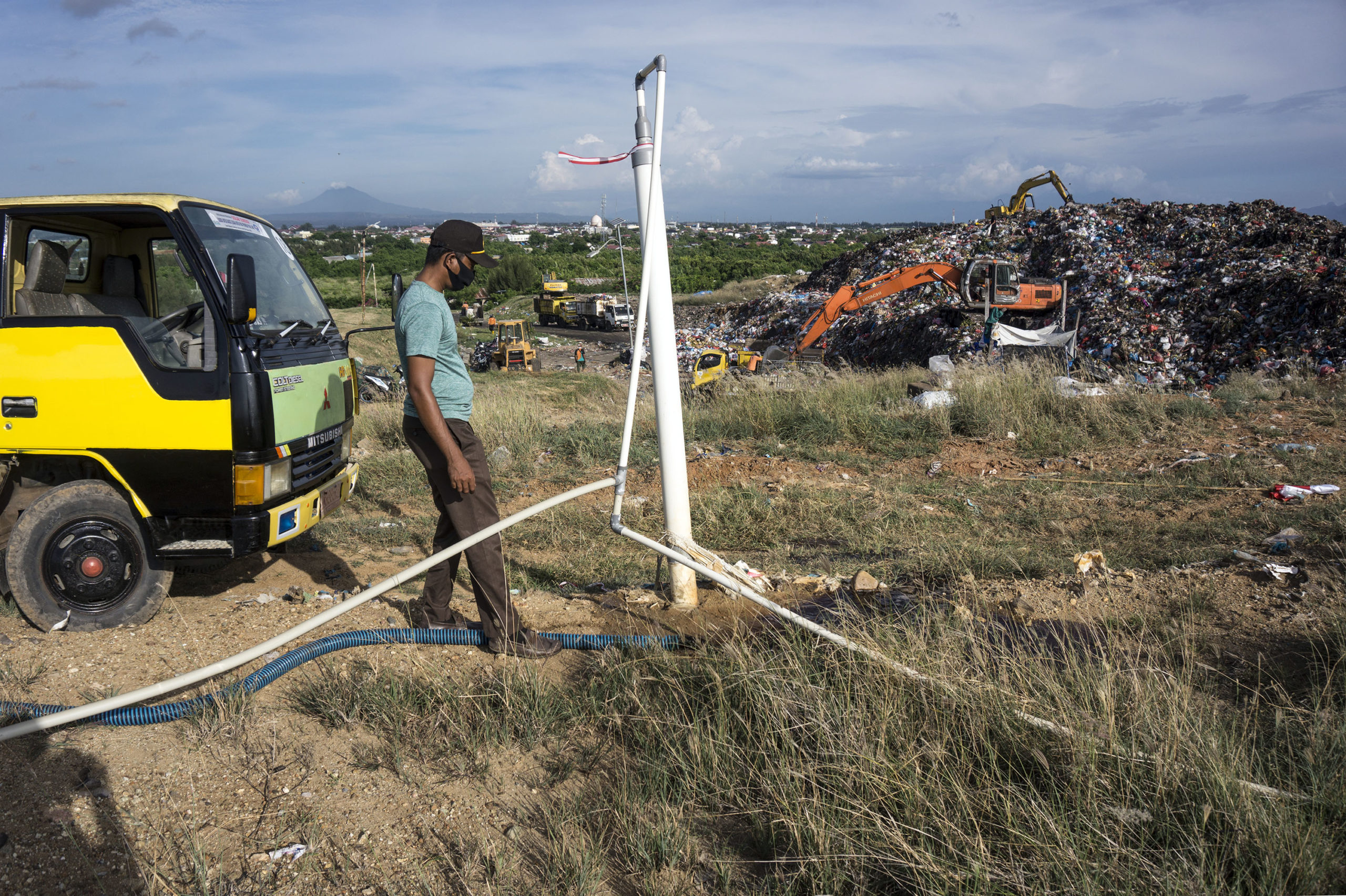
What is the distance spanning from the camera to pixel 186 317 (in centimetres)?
512

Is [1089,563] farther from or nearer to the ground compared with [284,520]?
nearer to the ground

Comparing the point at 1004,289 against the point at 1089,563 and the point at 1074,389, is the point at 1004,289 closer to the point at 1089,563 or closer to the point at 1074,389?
the point at 1074,389

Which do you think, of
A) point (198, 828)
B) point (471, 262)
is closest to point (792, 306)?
point (471, 262)

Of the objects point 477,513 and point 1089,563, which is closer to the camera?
point 477,513

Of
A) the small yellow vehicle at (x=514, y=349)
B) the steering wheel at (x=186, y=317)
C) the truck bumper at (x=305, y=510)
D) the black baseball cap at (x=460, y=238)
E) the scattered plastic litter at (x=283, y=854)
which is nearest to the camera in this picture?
the scattered plastic litter at (x=283, y=854)

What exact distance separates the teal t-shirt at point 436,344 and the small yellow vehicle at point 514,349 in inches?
869

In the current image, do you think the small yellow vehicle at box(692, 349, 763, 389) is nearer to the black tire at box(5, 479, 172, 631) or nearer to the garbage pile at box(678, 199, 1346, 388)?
the garbage pile at box(678, 199, 1346, 388)

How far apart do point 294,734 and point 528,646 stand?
3.33 feet

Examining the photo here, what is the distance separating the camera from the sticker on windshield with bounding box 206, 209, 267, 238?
447 centimetres

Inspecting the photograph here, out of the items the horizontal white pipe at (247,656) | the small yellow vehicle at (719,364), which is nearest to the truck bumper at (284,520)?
the horizontal white pipe at (247,656)

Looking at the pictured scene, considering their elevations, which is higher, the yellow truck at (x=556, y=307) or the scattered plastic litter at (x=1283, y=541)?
the yellow truck at (x=556, y=307)

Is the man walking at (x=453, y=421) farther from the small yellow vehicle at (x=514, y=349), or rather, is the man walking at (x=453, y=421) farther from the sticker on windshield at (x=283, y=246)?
the small yellow vehicle at (x=514, y=349)

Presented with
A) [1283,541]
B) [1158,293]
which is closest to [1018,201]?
[1158,293]

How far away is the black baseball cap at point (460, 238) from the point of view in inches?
141
